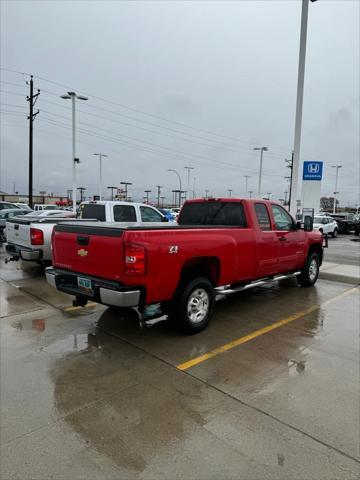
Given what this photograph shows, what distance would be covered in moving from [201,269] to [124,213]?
17.1 ft

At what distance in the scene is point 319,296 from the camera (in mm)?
7629

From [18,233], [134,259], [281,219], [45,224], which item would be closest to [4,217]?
[18,233]

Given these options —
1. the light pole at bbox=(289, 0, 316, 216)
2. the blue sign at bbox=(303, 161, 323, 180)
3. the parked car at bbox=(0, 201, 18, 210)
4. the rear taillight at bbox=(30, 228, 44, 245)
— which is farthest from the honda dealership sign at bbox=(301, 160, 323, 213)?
the parked car at bbox=(0, 201, 18, 210)

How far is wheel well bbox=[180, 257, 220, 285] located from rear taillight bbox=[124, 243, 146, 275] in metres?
0.81

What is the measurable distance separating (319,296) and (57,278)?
542cm

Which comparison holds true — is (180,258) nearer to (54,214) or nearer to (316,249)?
(316,249)

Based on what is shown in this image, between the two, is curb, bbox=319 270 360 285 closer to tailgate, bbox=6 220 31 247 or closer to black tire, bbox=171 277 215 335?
black tire, bbox=171 277 215 335

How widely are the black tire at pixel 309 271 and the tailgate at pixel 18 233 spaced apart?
6377mm

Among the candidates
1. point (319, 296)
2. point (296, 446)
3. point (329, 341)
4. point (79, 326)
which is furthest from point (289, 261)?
point (296, 446)

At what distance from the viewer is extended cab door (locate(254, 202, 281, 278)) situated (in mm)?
6039

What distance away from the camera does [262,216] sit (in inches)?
250

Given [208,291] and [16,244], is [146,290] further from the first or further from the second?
[16,244]

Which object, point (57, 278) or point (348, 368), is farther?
point (57, 278)

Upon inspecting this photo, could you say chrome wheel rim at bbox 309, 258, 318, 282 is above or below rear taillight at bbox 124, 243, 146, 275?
below
